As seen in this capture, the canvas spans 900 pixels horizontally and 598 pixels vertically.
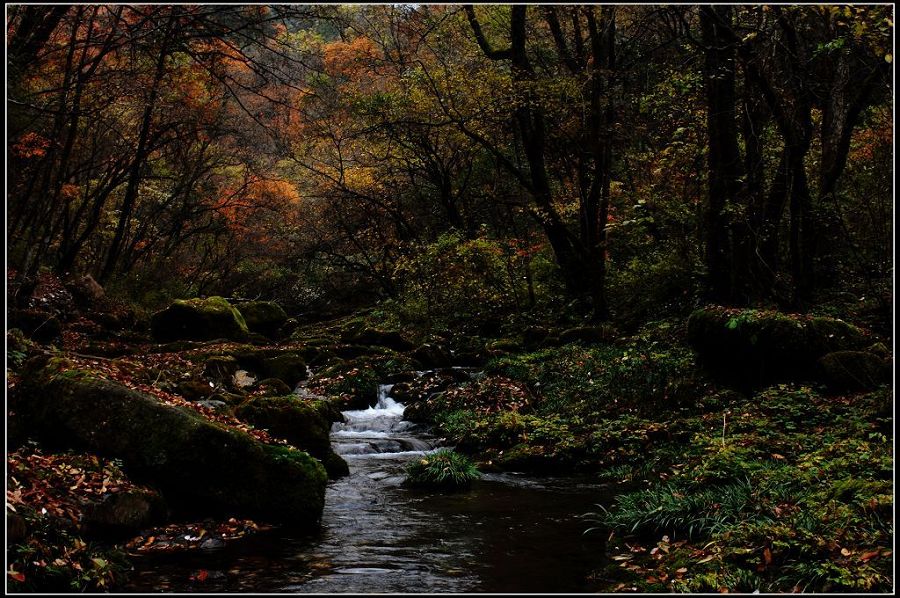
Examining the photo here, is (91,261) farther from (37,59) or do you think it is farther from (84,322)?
(37,59)

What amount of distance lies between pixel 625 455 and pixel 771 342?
2.89m

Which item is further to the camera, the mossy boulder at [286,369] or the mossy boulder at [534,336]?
the mossy boulder at [534,336]

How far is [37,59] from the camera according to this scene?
875 centimetres

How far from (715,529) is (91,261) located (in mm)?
26462

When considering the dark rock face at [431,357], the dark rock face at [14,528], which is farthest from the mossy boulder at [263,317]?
the dark rock face at [14,528]

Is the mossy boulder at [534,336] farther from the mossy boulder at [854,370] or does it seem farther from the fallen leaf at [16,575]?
the fallen leaf at [16,575]

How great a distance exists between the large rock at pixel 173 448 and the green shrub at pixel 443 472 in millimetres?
2119

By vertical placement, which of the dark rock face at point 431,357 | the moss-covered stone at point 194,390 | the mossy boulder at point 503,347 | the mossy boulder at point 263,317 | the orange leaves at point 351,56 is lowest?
the moss-covered stone at point 194,390

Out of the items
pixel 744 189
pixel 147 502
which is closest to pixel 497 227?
pixel 744 189

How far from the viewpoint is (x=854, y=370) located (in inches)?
376

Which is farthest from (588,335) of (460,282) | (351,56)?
(351,56)

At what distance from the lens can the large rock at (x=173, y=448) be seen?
6797mm

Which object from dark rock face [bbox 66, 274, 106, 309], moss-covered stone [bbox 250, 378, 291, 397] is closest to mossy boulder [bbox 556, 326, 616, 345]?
moss-covered stone [bbox 250, 378, 291, 397]

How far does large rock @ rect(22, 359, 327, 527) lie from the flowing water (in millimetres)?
461
